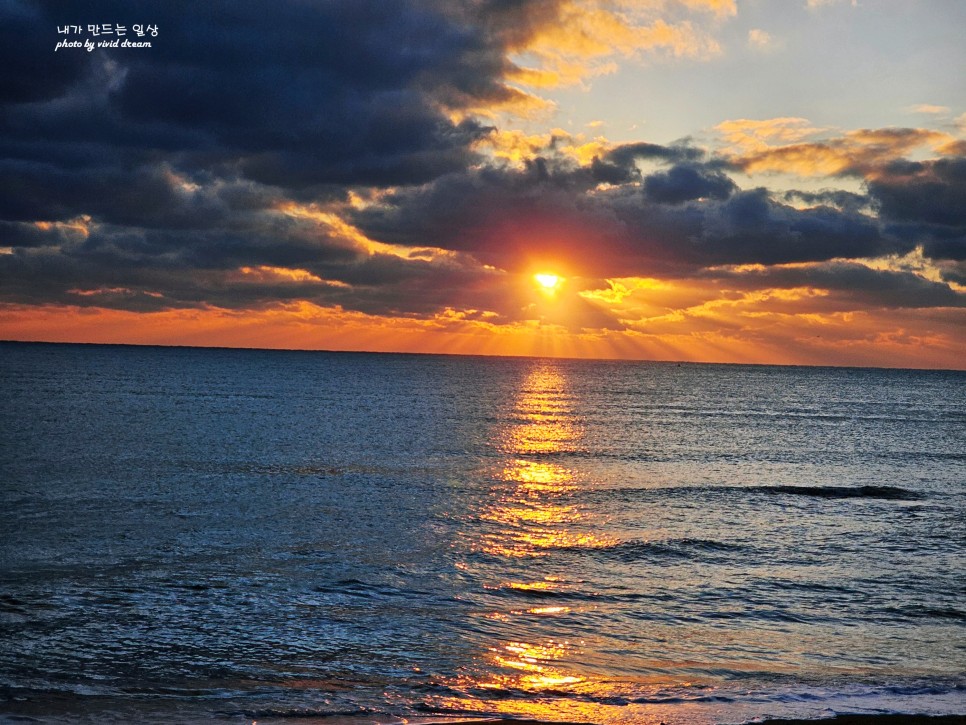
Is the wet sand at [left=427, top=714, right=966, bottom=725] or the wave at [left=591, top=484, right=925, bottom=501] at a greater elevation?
the wet sand at [left=427, top=714, right=966, bottom=725]

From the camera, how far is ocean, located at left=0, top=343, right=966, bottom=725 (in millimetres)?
15109

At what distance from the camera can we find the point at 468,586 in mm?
23594

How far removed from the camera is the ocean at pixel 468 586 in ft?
49.6

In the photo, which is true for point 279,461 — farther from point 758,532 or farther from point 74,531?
point 758,532

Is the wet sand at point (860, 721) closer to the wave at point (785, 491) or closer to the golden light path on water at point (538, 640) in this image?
the golden light path on water at point (538, 640)

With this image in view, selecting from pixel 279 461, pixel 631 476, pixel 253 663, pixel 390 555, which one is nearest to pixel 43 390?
pixel 279 461

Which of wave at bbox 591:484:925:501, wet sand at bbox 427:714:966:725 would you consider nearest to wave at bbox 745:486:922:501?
wave at bbox 591:484:925:501

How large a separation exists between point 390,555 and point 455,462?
26.9 meters

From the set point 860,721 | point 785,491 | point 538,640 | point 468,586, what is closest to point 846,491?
point 785,491

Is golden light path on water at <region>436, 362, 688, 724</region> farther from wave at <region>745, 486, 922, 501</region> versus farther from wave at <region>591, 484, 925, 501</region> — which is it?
wave at <region>745, 486, 922, 501</region>

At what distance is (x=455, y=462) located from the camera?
54.6 m

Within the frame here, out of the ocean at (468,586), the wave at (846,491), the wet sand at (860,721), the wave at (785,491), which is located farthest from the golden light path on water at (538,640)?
the wave at (846,491)

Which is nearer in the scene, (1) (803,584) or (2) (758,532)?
(1) (803,584)

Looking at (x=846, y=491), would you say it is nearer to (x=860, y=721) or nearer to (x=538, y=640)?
(x=538, y=640)
